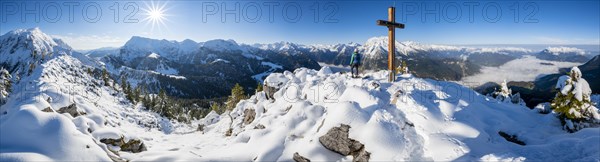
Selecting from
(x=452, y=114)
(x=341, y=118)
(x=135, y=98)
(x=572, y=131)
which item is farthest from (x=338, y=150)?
(x=135, y=98)

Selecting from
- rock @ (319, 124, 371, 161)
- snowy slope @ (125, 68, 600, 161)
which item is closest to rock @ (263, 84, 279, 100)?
snowy slope @ (125, 68, 600, 161)

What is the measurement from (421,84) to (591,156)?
932 cm

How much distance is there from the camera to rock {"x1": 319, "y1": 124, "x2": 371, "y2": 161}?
45.4ft

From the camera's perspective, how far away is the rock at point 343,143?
13832 mm

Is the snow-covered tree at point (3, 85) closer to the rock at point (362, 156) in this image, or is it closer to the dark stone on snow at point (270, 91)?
the dark stone on snow at point (270, 91)

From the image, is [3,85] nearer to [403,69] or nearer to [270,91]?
[270,91]

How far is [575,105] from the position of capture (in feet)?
51.8

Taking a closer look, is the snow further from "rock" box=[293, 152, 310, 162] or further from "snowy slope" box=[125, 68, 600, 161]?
"rock" box=[293, 152, 310, 162]

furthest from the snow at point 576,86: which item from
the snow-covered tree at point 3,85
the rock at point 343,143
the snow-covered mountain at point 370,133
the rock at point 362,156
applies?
the snow-covered tree at point 3,85

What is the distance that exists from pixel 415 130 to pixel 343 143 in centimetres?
365

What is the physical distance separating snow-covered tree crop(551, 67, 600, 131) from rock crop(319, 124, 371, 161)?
1180 centimetres

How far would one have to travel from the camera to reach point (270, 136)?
1784 centimetres

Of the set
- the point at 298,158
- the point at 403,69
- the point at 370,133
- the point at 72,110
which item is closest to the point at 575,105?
the point at 370,133

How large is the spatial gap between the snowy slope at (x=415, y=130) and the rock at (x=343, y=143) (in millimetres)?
260
